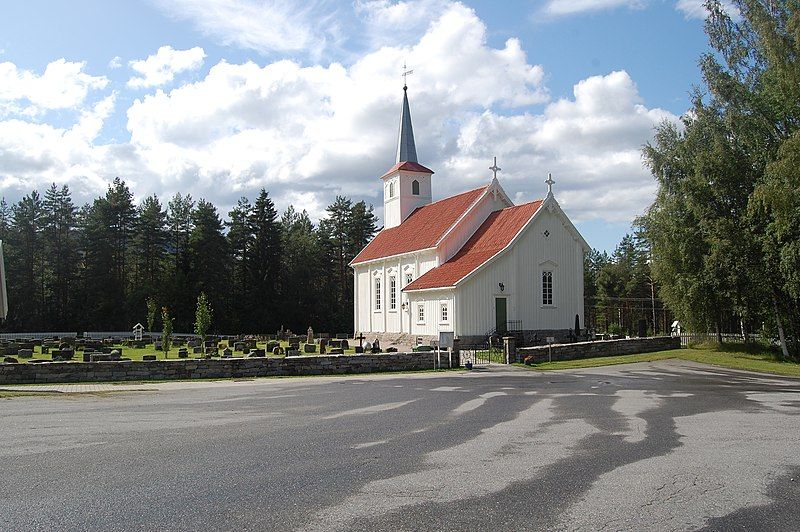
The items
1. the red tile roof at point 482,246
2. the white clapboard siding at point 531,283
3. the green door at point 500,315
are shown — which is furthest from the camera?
the red tile roof at point 482,246

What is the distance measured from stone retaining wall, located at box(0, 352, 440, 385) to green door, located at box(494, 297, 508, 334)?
9078mm

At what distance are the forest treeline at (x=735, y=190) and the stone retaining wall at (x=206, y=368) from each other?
1431 centimetres

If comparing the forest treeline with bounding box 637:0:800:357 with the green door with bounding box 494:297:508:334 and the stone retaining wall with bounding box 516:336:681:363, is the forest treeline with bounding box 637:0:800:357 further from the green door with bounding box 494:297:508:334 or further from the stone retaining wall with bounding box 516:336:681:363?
the green door with bounding box 494:297:508:334

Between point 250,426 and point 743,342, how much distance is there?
29.8 metres

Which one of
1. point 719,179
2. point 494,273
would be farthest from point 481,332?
point 719,179

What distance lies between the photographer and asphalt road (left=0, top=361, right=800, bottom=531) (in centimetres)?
664

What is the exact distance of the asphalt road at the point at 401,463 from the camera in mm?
6637

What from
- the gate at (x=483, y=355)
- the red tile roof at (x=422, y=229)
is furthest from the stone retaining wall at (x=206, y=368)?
the red tile roof at (x=422, y=229)

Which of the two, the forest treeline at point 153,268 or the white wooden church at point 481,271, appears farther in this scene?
the forest treeline at point 153,268

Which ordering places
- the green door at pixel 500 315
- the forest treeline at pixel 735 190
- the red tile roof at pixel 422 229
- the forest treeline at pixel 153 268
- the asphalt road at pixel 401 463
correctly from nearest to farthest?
the asphalt road at pixel 401 463 → the forest treeline at pixel 735 190 → the green door at pixel 500 315 → the red tile roof at pixel 422 229 → the forest treeline at pixel 153 268

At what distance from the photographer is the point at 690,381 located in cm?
2108

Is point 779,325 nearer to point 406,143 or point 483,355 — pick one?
point 483,355

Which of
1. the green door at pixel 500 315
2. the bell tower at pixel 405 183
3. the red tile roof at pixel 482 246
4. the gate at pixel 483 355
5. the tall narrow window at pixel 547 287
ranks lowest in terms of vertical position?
the gate at pixel 483 355

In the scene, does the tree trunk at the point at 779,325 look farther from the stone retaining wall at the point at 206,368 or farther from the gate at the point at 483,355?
the stone retaining wall at the point at 206,368
